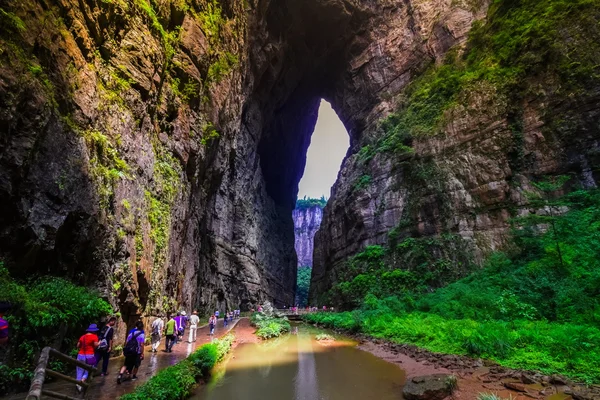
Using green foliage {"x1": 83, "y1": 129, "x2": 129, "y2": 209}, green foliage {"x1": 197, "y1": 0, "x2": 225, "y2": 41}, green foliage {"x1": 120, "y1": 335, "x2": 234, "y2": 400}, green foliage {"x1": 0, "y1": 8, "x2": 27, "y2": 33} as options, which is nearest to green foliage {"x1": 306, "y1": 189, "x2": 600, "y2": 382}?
green foliage {"x1": 120, "y1": 335, "x2": 234, "y2": 400}

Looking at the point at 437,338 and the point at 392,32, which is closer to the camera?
the point at 437,338

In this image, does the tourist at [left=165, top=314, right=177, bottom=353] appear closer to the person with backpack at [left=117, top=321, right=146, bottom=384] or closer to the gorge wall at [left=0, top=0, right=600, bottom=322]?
the gorge wall at [left=0, top=0, right=600, bottom=322]

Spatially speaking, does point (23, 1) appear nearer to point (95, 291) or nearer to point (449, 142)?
point (95, 291)

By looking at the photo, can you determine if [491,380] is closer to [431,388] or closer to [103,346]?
[431,388]

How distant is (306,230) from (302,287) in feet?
102

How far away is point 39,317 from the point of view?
23.0 feet

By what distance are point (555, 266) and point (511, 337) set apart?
5.92m

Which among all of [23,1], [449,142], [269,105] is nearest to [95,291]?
[23,1]

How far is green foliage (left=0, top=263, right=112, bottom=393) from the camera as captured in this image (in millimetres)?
6390

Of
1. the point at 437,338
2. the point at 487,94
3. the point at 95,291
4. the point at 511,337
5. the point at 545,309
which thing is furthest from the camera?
the point at 487,94

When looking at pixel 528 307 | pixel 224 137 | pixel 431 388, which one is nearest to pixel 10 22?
pixel 431 388

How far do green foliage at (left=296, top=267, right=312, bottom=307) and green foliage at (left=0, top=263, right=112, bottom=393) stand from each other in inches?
3168

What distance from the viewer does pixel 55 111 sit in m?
9.05

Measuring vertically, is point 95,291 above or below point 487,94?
below
